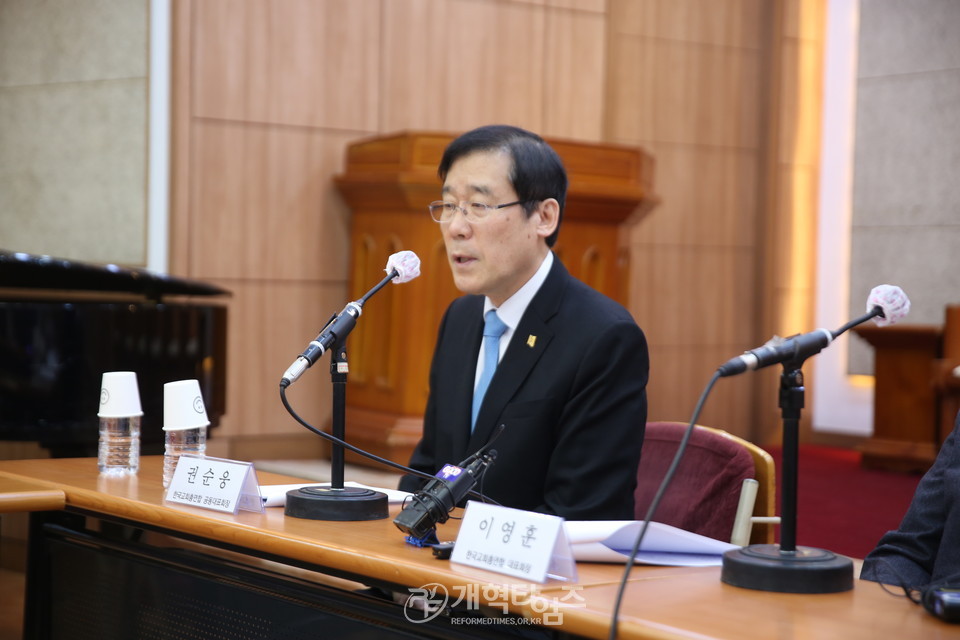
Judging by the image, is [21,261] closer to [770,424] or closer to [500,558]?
[500,558]

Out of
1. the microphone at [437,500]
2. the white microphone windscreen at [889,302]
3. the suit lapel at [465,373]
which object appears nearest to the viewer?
the white microphone windscreen at [889,302]

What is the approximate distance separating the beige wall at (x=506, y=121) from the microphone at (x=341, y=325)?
318 centimetres

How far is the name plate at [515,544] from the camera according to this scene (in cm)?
147

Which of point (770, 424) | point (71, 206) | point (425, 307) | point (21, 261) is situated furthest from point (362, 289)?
point (770, 424)

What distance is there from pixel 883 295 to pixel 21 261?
2657mm

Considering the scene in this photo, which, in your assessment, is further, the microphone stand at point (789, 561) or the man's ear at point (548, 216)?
the man's ear at point (548, 216)

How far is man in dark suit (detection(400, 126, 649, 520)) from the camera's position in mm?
2098

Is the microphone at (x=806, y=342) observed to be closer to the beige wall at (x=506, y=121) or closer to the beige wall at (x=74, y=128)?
the beige wall at (x=506, y=121)

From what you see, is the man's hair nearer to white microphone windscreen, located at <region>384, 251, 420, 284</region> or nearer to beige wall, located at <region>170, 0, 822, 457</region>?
white microphone windscreen, located at <region>384, 251, 420, 284</region>

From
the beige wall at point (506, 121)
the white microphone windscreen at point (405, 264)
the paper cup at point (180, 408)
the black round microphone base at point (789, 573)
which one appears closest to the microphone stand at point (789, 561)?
the black round microphone base at point (789, 573)

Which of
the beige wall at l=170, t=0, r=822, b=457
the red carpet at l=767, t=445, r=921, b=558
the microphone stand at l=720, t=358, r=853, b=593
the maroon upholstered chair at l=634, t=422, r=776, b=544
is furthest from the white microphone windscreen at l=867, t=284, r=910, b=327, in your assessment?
the beige wall at l=170, t=0, r=822, b=457

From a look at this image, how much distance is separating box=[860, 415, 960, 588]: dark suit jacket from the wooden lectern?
3.34 metres

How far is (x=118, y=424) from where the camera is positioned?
2.36m

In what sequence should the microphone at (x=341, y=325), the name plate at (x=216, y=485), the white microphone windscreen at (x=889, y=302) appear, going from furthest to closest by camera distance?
the name plate at (x=216, y=485)
the microphone at (x=341, y=325)
the white microphone windscreen at (x=889, y=302)
